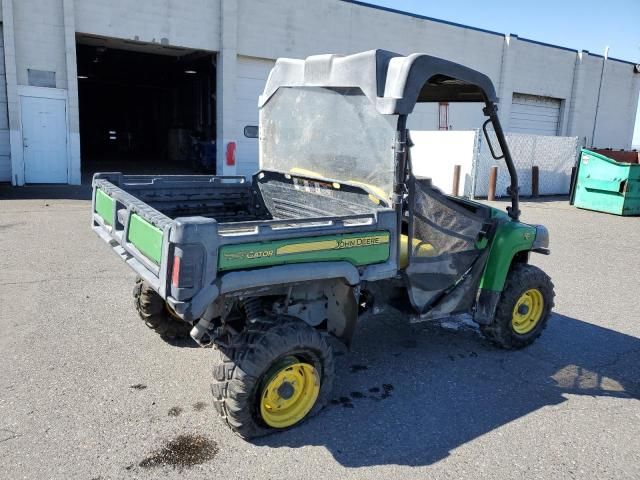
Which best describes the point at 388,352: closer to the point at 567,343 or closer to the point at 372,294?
the point at 372,294

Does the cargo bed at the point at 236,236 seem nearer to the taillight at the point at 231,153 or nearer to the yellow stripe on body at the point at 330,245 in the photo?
the yellow stripe on body at the point at 330,245

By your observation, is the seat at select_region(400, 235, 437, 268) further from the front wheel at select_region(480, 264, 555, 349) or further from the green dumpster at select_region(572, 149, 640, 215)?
the green dumpster at select_region(572, 149, 640, 215)

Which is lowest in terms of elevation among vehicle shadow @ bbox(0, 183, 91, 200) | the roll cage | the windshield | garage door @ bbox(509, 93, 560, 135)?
vehicle shadow @ bbox(0, 183, 91, 200)

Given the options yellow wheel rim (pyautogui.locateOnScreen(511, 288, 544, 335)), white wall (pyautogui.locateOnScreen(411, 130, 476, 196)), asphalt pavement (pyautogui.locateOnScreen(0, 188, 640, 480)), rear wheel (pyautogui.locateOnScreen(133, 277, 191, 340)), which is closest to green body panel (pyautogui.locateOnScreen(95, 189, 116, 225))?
rear wheel (pyautogui.locateOnScreen(133, 277, 191, 340))

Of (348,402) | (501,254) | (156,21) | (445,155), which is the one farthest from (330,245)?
(156,21)

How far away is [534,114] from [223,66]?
15.7 metres

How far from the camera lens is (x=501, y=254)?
14.1 ft

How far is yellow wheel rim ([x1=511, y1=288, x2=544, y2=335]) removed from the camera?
4609 millimetres

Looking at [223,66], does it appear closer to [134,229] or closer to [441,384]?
[134,229]

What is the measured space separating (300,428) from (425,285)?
1.41 m

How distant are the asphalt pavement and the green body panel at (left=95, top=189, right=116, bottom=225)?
1.11m

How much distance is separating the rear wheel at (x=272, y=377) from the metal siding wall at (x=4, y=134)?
14023 millimetres

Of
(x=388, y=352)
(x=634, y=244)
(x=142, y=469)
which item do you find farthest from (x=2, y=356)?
(x=634, y=244)

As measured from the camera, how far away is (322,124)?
3992mm
